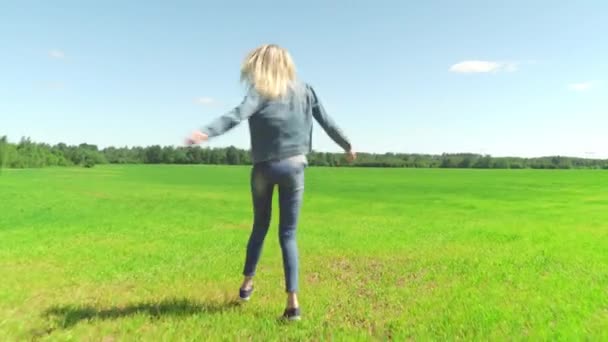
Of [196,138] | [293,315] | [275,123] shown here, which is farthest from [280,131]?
[293,315]

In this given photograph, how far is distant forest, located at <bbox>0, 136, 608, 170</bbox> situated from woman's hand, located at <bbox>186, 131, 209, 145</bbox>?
3757 inches

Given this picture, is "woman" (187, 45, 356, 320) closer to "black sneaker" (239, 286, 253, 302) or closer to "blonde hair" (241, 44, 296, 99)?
"blonde hair" (241, 44, 296, 99)

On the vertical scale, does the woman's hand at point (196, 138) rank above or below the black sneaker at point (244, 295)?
above

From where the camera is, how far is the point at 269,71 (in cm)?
453

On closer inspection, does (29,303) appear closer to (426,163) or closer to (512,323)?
(512,323)

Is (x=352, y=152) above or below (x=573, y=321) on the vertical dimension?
above

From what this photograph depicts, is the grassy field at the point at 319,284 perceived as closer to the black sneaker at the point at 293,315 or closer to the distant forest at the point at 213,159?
the black sneaker at the point at 293,315

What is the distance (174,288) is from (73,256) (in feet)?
12.0

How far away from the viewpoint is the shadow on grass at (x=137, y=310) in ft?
15.5

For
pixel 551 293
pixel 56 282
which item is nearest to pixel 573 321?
pixel 551 293

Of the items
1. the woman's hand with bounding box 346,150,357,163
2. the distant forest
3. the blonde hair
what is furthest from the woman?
the distant forest

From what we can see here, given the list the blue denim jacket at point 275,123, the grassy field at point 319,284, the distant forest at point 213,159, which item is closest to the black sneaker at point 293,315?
the grassy field at point 319,284

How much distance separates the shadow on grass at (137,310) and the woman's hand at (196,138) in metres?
2.02

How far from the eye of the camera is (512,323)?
4512mm
